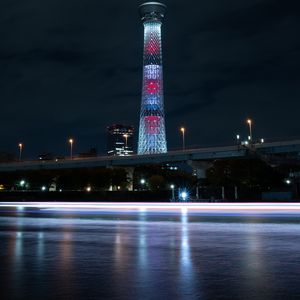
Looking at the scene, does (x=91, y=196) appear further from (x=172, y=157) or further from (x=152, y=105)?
(x=152, y=105)

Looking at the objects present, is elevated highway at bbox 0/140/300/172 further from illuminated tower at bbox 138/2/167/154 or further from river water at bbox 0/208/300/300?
river water at bbox 0/208/300/300

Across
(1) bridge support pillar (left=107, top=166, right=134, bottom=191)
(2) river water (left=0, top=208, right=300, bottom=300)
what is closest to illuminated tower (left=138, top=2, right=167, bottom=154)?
(1) bridge support pillar (left=107, top=166, right=134, bottom=191)

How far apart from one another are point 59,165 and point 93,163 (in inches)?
369

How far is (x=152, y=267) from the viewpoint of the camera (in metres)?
11.7

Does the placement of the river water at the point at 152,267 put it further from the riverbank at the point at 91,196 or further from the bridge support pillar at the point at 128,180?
the bridge support pillar at the point at 128,180

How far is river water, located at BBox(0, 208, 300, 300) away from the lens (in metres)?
9.09

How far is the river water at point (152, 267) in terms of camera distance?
9094mm

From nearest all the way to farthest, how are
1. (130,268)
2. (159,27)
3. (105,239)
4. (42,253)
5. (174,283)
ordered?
(174,283) → (130,268) → (42,253) → (105,239) → (159,27)

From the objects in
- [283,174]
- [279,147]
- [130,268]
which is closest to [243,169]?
[279,147]

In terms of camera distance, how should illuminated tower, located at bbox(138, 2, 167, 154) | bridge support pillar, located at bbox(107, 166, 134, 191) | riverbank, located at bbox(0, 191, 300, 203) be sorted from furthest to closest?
illuminated tower, located at bbox(138, 2, 167, 154), bridge support pillar, located at bbox(107, 166, 134, 191), riverbank, located at bbox(0, 191, 300, 203)

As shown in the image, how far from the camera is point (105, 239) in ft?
59.3

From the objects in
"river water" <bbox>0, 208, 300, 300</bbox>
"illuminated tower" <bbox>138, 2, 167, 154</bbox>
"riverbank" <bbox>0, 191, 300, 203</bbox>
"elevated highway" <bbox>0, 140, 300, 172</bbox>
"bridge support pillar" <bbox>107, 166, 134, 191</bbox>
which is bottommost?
"river water" <bbox>0, 208, 300, 300</bbox>

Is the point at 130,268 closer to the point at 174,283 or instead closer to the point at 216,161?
the point at 174,283

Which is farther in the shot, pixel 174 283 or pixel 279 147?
pixel 279 147
